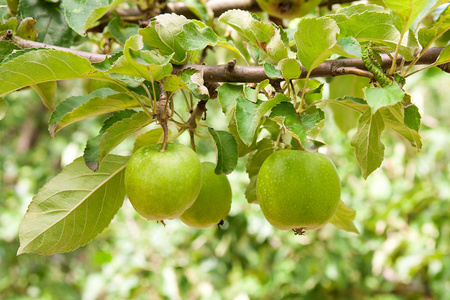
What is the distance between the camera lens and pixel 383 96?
1.82 ft

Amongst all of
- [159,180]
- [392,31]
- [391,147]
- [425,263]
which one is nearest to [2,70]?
[159,180]

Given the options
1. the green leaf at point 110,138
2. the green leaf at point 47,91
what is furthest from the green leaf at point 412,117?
the green leaf at point 47,91

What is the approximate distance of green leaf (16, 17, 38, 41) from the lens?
33.8 inches

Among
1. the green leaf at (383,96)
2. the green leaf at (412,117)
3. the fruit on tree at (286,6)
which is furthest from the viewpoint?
the fruit on tree at (286,6)

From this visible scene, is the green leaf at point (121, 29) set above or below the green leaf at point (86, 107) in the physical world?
below

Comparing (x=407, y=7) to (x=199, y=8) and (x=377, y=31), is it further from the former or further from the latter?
(x=199, y=8)

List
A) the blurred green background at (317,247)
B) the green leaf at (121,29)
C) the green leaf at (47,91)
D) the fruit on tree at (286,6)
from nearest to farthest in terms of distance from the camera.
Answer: the green leaf at (47,91) → the green leaf at (121,29) → the fruit on tree at (286,6) → the blurred green background at (317,247)

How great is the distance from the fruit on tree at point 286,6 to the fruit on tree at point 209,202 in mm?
608

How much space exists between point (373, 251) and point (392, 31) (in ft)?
6.67

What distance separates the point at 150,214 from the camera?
660 mm

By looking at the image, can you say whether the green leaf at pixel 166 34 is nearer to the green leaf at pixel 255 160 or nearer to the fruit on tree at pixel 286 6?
the green leaf at pixel 255 160

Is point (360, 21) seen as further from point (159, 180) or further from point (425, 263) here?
point (425, 263)

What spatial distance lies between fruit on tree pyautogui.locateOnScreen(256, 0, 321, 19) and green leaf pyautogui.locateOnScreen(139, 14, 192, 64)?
536 mm

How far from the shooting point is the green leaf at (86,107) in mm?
689
